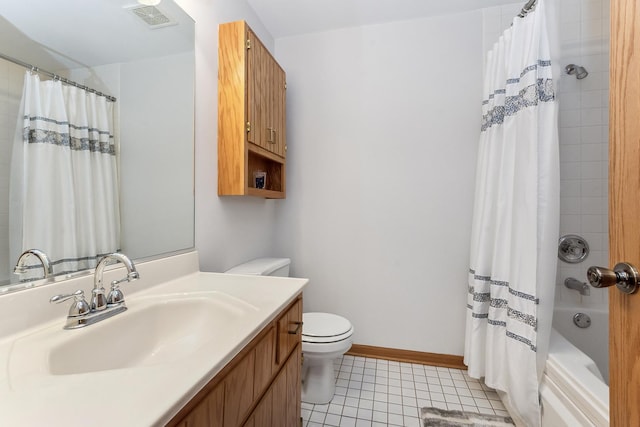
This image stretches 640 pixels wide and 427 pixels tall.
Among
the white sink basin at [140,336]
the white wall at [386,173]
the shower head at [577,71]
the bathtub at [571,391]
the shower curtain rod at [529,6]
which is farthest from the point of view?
the white wall at [386,173]

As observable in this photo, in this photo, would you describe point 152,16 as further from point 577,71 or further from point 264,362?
point 577,71

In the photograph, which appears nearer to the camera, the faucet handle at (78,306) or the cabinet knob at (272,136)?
the faucet handle at (78,306)

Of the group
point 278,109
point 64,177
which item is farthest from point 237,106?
point 64,177

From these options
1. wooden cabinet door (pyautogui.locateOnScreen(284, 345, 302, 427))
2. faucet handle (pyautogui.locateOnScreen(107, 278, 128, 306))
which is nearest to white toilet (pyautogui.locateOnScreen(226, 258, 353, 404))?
wooden cabinet door (pyautogui.locateOnScreen(284, 345, 302, 427))

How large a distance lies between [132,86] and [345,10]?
149 cm

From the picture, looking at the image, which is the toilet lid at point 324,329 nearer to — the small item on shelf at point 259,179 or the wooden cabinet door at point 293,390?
the wooden cabinet door at point 293,390

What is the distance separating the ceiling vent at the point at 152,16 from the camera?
3.51 feet

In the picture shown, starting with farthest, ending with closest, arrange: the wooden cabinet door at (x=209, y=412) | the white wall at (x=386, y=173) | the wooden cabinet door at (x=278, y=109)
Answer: the white wall at (x=386, y=173)
the wooden cabinet door at (x=278, y=109)
the wooden cabinet door at (x=209, y=412)

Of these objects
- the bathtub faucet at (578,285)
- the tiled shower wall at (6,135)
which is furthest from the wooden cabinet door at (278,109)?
the bathtub faucet at (578,285)

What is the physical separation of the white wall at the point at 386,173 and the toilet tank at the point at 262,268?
0.30 m

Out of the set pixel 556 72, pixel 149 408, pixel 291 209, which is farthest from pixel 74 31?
pixel 556 72

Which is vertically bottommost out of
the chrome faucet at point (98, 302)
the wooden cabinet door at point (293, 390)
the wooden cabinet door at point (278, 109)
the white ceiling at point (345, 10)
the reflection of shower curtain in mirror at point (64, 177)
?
the wooden cabinet door at point (293, 390)

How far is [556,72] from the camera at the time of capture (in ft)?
4.14

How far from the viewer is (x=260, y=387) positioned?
79 cm
